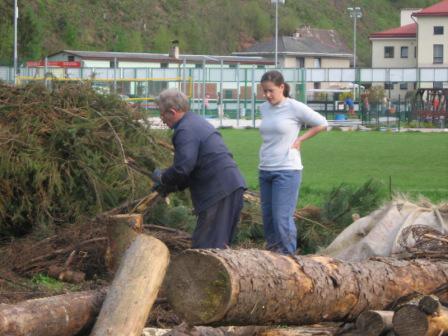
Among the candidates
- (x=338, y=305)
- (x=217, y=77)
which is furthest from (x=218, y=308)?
(x=217, y=77)

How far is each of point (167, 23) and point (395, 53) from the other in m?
22.2

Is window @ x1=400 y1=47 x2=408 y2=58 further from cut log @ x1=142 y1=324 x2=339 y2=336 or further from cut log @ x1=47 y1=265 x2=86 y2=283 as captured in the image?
cut log @ x1=142 y1=324 x2=339 y2=336

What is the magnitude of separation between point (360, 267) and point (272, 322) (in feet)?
2.63

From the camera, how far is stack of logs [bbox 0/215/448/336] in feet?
21.1

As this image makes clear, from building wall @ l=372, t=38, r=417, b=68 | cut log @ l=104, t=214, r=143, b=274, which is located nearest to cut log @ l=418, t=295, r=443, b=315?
cut log @ l=104, t=214, r=143, b=274

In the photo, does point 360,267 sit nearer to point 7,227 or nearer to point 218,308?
point 218,308

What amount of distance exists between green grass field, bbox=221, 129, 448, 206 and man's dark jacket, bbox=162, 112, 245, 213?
596 cm

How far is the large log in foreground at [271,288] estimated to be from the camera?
6410 millimetres

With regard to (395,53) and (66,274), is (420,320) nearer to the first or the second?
(66,274)

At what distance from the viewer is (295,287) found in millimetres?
6648

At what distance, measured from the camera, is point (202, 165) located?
27.4 ft

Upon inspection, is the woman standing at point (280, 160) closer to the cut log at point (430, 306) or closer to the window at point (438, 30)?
the cut log at point (430, 306)

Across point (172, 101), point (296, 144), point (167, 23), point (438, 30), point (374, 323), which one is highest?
point (167, 23)

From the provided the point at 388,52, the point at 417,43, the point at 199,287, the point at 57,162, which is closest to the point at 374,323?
the point at 199,287
